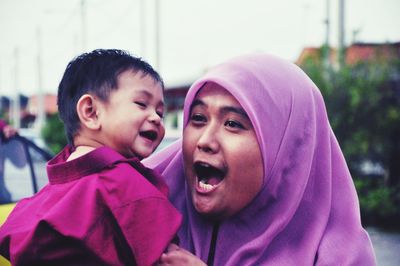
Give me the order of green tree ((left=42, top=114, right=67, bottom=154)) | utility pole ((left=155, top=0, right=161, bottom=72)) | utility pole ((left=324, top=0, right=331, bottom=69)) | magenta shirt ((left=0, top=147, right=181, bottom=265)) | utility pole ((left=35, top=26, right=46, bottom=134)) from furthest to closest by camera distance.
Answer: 1. utility pole ((left=35, top=26, right=46, bottom=134))
2. green tree ((left=42, top=114, right=67, bottom=154))
3. utility pole ((left=155, top=0, right=161, bottom=72))
4. utility pole ((left=324, top=0, right=331, bottom=69))
5. magenta shirt ((left=0, top=147, right=181, bottom=265))

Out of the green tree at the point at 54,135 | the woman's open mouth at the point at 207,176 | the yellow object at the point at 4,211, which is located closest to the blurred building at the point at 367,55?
the yellow object at the point at 4,211

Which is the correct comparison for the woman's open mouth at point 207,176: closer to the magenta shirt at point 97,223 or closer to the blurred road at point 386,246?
the magenta shirt at point 97,223

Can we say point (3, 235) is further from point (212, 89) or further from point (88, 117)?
point (212, 89)

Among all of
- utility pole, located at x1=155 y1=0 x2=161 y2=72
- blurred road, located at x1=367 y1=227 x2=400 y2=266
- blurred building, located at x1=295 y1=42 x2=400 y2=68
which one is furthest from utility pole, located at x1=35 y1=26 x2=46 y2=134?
blurred road, located at x1=367 y1=227 x2=400 y2=266

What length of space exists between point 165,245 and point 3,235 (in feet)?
1.65

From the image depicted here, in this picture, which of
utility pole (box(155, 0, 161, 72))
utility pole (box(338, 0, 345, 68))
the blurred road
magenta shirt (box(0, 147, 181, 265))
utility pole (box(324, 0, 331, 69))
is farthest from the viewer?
utility pole (box(155, 0, 161, 72))

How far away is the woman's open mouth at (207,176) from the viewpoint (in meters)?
1.82

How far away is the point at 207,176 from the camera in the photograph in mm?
1862

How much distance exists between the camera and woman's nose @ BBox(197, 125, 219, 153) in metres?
1.79

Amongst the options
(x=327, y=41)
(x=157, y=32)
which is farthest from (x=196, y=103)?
(x=157, y=32)

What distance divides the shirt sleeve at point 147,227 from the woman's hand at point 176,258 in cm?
5

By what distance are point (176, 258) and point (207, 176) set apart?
37 cm

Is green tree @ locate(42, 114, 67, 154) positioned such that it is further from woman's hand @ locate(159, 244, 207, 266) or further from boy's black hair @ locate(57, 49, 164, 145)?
woman's hand @ locate(159, 244, 207, 266)

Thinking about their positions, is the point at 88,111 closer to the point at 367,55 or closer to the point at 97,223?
the point at 97,223
